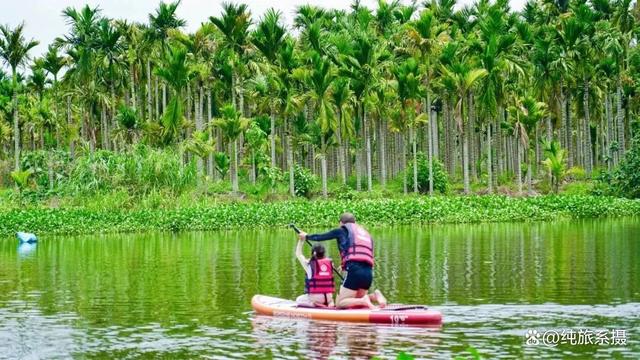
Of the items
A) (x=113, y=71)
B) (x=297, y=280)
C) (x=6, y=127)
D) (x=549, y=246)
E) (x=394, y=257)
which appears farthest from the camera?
(x=6, y=127)

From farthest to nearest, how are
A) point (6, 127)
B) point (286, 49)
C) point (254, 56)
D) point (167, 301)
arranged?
point (6, 127) < point (254, 56) < point (286, 49) < point (167, 301)

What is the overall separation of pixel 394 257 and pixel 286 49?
3081 cm

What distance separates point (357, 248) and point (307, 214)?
31.4 m

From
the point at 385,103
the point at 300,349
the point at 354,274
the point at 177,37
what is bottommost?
the point at 300,349

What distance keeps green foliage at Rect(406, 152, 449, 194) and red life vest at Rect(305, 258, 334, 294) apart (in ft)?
146

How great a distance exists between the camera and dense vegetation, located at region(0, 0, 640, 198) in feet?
194

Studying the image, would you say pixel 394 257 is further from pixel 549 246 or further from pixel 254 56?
pixel 254 56

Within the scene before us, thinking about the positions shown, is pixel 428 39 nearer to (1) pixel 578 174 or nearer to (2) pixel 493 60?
(2) pixel 493 60

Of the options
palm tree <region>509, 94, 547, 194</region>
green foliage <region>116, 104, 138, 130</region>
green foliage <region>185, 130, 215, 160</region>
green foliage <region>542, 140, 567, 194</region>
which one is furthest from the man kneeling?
green foliage <region>116, 104, 138, 130</region>

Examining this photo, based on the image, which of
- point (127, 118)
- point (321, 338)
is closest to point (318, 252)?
point (321, 338)


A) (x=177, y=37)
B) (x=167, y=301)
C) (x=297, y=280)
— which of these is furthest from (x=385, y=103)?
(x=167, y=301)

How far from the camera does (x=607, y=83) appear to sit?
70812mm

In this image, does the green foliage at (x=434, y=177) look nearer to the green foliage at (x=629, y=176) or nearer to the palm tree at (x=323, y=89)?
the palm tree at (x=323, y=89)

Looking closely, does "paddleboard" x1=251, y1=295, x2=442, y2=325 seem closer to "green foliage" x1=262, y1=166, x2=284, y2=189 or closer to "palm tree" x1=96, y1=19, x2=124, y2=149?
"green foliage" x1=262, y1=166, x2=284, y2=189
